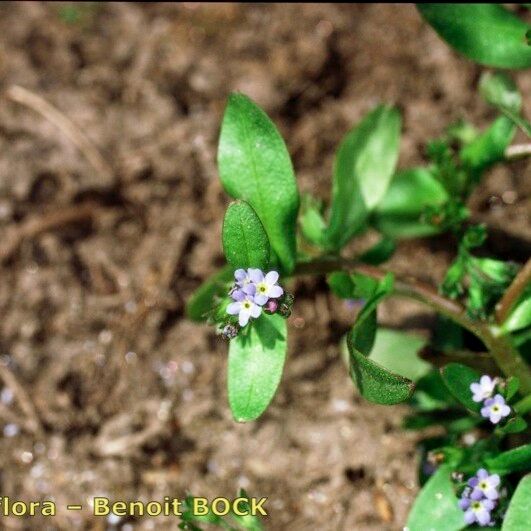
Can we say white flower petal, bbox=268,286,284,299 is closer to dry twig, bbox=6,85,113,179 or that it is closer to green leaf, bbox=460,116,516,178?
green leaf, bbox=460,116,516,178

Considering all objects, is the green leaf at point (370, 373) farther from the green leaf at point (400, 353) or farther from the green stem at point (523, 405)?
the green leaf at point (400, 353)

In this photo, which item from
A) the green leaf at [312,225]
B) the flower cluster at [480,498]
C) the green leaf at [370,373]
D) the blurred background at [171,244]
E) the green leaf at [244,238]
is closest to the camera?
the green leaf at [370,373]

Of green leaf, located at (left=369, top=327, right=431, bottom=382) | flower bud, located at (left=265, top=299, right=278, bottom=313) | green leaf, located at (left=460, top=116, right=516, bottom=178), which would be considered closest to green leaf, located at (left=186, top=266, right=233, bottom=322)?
flower bud, located at (left=265, top=299, right=278, bottom=313)

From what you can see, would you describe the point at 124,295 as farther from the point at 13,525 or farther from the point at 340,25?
the point at 340,25

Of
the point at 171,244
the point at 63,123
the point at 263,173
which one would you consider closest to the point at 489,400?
the point at 263,173

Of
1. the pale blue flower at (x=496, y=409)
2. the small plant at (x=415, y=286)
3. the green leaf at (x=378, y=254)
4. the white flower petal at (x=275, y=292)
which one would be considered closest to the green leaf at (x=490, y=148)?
the small plant at (x=415, y=286)
